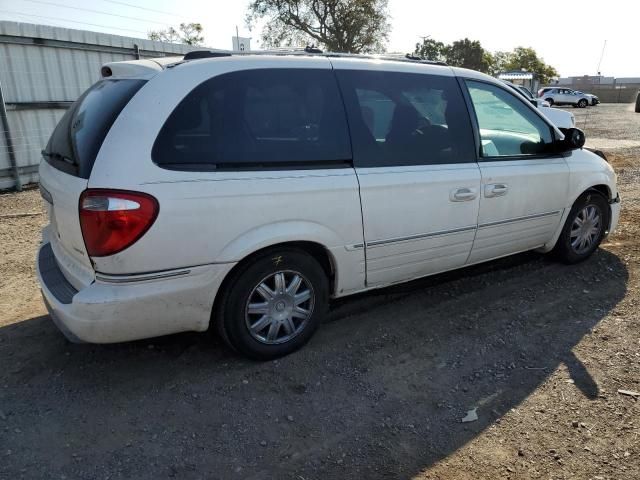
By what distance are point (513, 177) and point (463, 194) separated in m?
0.59

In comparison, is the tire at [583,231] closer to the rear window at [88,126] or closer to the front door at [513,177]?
the front door at [513,177]


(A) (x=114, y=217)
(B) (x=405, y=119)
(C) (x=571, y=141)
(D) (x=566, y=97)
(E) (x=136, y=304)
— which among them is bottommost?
(E) (x=136, y=304)

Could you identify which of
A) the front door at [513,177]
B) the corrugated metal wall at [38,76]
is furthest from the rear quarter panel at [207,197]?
the corrugated metal wall at [38,76]

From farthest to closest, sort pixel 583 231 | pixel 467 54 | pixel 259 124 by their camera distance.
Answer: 1. pixel 467 54
2. pixel 583 231
3. pixel 259 124

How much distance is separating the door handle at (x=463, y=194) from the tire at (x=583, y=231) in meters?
1.48

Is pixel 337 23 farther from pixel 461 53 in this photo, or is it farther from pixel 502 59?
pixel 502 59

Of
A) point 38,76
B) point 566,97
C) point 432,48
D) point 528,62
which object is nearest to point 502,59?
point 528,62

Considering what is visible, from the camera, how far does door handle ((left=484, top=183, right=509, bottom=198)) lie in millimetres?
3775

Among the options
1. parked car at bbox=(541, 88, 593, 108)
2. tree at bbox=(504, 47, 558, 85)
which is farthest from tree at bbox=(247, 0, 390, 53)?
tree at bbox=(504, 47, 558, 85)

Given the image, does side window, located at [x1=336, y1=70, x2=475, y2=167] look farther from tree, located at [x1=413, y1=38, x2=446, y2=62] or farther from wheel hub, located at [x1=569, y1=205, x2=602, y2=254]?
tree, located at [x1=413, y1=38, x2=446, y2=62]

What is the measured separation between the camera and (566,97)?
42719 mm

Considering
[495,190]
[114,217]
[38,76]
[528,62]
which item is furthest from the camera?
[528,62]

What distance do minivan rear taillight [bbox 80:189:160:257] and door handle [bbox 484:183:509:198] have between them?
2.44 metres

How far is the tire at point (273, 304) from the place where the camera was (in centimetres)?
297
